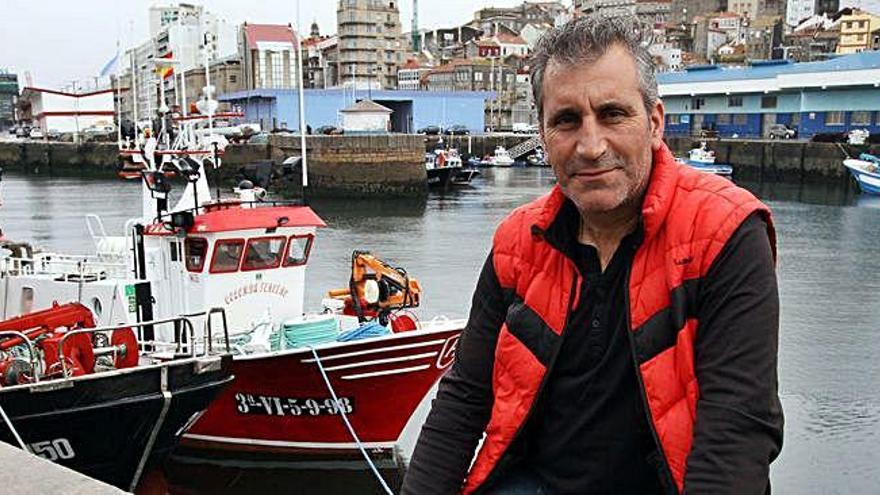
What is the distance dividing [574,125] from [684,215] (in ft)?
0.84

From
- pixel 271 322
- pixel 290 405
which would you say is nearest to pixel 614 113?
pixel 290 405

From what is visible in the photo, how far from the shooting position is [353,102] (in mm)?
59094

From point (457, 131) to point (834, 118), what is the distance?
84.4ft

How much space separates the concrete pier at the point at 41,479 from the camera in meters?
2.39

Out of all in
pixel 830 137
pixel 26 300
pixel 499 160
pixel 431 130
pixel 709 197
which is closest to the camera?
pixel 709 197

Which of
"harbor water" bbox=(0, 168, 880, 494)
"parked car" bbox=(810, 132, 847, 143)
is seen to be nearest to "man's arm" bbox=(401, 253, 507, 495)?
"harbor water" bbox=(0, 168, 880, 494)

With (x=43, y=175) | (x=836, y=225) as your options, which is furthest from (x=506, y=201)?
(x=43, y=175)

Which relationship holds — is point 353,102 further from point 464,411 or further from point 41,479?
point 464,411

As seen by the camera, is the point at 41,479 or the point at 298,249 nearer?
the point at 41,479

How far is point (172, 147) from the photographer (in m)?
11.4

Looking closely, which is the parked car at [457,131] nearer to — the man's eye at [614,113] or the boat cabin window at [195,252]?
the boat cabin window at [195,252]

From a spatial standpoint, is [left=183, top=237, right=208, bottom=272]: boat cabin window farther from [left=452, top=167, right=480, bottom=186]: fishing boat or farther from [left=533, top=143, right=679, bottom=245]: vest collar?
[left=452, top=167, right=480, bottom=186]: fishing boat

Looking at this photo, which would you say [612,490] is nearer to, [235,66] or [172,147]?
[172,147]

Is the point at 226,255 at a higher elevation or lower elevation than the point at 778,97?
lower
